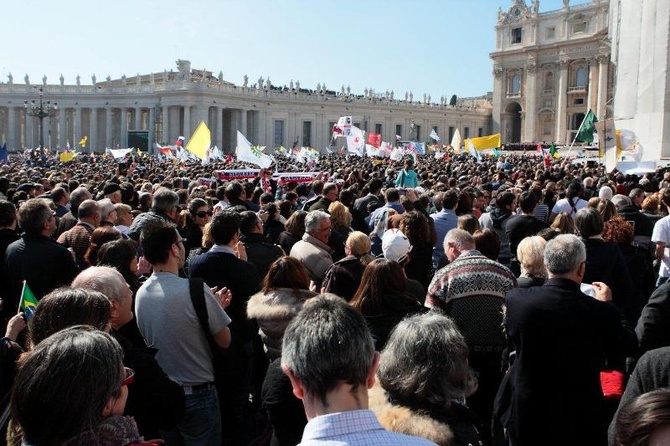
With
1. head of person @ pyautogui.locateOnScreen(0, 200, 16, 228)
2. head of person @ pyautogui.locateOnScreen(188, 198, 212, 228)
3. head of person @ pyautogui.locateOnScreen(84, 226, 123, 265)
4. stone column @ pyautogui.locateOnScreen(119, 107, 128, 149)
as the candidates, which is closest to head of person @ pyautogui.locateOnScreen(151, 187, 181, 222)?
head of person @ pyautogui.locateOnScreen(188, 198, 212, 228)

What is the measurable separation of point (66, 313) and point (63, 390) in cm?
102

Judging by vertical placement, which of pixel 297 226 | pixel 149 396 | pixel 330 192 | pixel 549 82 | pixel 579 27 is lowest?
pixel 149 396

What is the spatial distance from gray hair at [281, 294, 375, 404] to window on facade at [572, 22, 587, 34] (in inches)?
3350

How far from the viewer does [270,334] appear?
498cm

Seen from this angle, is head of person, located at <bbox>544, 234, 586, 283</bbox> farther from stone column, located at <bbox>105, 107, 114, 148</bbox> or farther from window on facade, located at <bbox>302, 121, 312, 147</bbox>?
stone column, located at <bbox>105, 107, 114, 148</bbox>

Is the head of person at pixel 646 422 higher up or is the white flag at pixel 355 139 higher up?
the white flag at pixel 355 139

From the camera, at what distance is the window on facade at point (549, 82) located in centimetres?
8044

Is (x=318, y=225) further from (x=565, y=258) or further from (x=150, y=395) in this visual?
(x=150, y=395)

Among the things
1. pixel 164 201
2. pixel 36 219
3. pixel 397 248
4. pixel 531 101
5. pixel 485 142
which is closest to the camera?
pixel 36 219

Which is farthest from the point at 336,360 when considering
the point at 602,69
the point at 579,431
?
the point at 602,69

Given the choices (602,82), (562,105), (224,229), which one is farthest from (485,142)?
(562,105)

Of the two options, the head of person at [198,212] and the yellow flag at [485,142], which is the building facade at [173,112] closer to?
the yellow flag at [485,142]

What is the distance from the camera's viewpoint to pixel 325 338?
2.42 meters

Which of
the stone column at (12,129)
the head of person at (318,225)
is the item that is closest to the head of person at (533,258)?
the head of person at (318,225)
